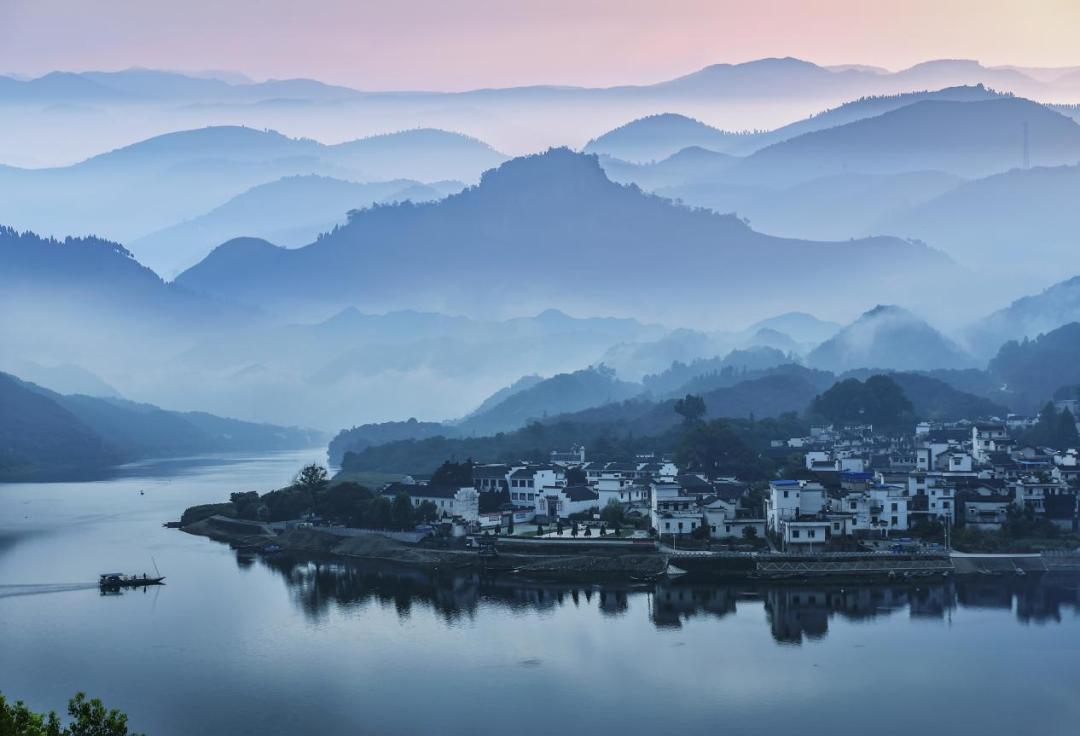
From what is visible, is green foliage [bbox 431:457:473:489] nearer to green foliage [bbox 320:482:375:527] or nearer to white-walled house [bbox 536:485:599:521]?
green foliage [bbox 320:482:375:527]

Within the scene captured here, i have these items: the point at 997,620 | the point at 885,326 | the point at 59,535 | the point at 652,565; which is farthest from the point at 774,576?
the point at 885,326

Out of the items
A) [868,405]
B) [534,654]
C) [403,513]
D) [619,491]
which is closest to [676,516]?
[619,491]

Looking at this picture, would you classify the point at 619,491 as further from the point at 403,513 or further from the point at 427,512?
the point at 403,513

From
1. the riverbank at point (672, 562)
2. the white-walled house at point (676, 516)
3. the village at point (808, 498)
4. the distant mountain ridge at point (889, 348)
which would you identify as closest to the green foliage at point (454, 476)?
the village at point (808, 498)

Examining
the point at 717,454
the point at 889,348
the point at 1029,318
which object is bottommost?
the point at 717,454

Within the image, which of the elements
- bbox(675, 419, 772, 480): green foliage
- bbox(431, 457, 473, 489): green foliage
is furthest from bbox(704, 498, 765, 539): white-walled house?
bbox(431, 457, 473, 489): green foliage

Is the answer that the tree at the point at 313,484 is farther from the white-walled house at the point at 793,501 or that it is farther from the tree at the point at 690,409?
the white-walled house at the point at 793,501

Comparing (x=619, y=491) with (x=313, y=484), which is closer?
(x=619, y=491)
